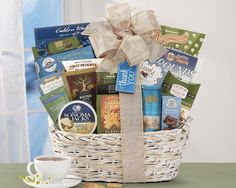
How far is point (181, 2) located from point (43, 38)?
1767mm

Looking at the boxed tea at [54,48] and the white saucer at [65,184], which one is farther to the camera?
the boxed tea at [54,48]

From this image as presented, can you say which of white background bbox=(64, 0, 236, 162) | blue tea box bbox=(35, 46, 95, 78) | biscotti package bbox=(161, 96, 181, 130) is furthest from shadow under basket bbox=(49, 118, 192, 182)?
white background bbox=(64, 0, 236, 162)

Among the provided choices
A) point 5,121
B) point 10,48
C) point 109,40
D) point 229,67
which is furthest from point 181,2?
point 109,40

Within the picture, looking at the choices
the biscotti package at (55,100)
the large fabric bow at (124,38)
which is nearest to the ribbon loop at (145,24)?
the large fabric bow at (124,38)

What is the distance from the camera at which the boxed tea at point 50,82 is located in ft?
3.29

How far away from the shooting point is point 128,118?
967 millimetres

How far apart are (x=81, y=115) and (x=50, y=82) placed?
0.34 feet

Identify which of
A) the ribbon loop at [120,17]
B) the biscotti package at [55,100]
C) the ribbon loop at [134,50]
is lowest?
the biscotti package at [55,100]

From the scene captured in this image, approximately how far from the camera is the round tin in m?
0.98

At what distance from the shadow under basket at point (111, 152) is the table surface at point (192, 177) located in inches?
1.2

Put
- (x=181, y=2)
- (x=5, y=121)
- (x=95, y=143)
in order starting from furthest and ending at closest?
(x=181, y=2), (x=5, y=121), (x=95, y=143)

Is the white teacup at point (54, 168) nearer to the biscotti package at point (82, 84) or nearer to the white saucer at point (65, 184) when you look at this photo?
the white saucer at point (65, 184)

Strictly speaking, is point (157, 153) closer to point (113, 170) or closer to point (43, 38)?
point (113, 170)

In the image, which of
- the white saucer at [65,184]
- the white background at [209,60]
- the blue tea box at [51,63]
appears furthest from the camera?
the white background at [209,60]
